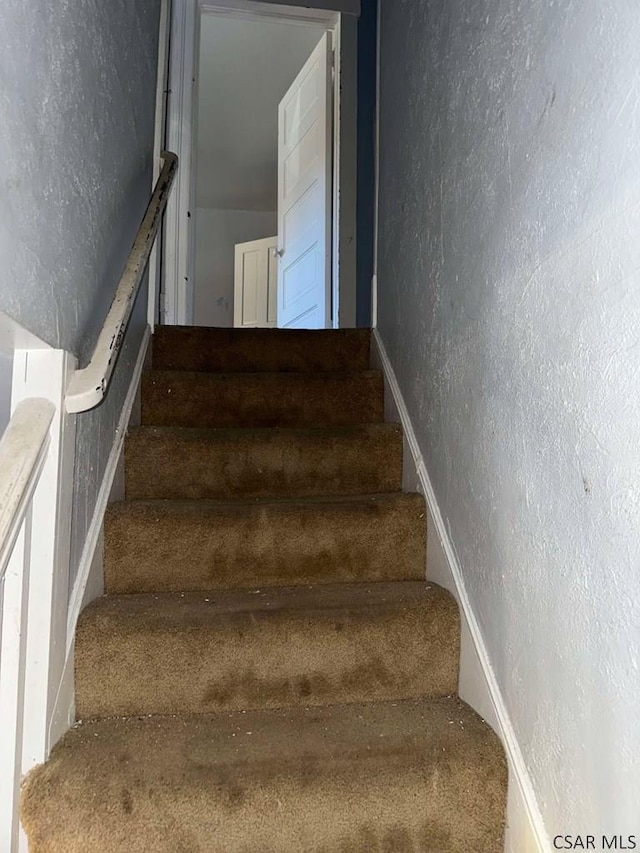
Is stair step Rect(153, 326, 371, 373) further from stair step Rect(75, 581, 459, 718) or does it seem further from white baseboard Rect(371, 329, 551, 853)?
stair step Rect(75, 581, 459, 718)

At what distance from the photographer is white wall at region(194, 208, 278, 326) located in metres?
5.60

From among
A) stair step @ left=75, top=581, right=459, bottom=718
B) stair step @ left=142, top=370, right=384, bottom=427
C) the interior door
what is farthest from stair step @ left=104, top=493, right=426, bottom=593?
the interior door

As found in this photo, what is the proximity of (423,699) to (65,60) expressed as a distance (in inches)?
58.1

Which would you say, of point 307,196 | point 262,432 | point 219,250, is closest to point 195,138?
point 307,196

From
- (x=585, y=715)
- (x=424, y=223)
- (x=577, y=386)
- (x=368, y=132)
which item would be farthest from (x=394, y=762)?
(x=368, y=132)

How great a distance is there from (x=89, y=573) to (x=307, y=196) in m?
2.48

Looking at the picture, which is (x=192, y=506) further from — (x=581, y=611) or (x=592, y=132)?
(x=592, y=132)

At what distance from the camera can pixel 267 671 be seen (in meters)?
1.21

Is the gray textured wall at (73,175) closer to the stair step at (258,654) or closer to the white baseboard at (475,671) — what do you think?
the stair step at (258,654)

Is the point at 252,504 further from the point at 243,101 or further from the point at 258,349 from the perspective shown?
the point at 243,101

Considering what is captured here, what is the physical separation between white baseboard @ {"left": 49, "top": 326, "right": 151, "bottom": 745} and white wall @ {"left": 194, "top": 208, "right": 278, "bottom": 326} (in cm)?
394

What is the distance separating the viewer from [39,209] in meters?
0.94

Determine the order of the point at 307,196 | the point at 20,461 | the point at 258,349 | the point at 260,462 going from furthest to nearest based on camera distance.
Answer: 1. the point at 307,196
2. the point at 258,349
3. the point at 260,462
4. the point at 20,461

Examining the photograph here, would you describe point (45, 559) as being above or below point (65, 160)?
below
